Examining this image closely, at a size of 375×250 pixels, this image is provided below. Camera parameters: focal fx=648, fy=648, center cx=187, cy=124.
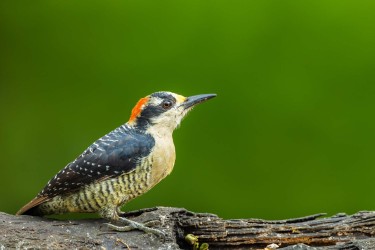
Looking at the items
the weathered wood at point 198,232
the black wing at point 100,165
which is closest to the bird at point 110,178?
the black wing at point 100,165

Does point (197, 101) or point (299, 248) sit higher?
point (197, 101)

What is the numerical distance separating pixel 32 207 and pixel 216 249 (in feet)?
3.98

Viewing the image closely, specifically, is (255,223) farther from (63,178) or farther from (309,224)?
(63,178)

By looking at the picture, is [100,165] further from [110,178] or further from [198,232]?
[198,232]

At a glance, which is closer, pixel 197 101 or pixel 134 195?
pixel 134 195

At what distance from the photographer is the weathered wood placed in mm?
3686

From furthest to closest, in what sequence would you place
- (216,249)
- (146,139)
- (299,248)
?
(146,139), (216,249), (299,248)

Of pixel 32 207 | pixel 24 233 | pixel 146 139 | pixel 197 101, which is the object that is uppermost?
pixel 197 101

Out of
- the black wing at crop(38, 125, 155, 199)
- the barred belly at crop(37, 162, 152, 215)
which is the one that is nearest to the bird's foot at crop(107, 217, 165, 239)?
the barred belly at crop(37, 162, 152, 215)

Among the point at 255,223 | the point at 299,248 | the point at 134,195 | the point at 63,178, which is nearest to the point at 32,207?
the point at 63,178

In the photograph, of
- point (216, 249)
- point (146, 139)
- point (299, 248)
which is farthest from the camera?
point (146, 139)

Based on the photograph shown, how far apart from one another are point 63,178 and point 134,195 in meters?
0.46

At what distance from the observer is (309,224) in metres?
4.00

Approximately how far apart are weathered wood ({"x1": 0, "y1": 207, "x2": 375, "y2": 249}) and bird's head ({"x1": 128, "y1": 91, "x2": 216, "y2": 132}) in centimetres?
59
